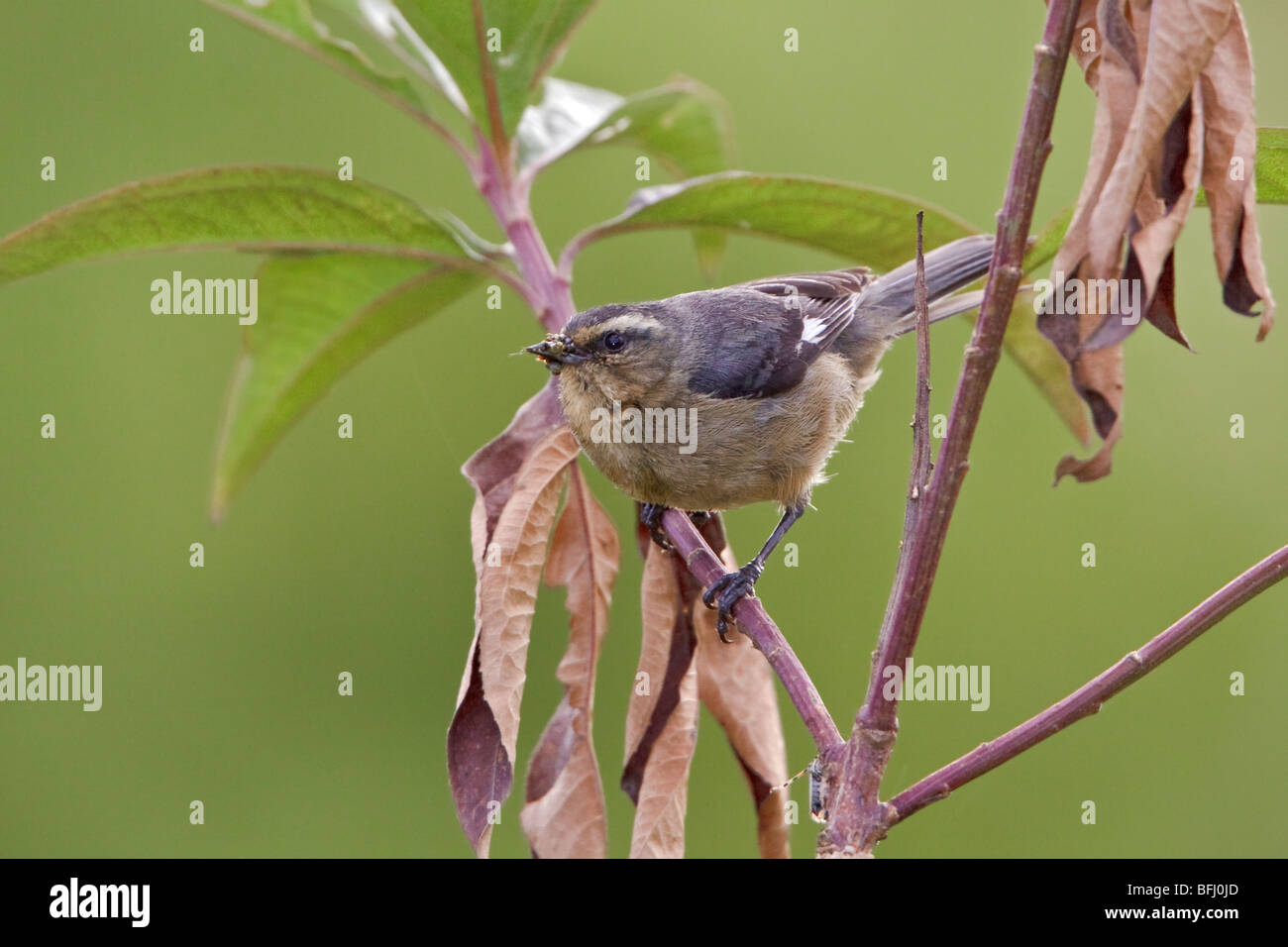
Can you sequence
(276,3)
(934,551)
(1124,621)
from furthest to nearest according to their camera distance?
(1124,621), (276,3), (934,551)

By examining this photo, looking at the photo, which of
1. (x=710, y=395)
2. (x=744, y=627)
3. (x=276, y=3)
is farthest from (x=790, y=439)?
(x=276, y=3)

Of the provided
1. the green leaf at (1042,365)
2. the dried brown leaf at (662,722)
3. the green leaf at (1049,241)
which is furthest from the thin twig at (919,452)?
the green leaf at (1042,365)

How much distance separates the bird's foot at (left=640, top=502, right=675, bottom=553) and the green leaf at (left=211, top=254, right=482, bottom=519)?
52 centimetres

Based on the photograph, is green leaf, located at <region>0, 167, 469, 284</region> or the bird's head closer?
green leaf, located at <region>0, 167, 469, 284</region>

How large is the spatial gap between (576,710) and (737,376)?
1.09m

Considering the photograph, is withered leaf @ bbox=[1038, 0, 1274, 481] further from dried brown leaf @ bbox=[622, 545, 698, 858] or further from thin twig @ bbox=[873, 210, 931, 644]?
dried brown leaf @ bbox=[622, 545, 698, 858]

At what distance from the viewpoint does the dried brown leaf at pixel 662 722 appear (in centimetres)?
174

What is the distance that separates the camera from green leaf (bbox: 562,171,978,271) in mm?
2102

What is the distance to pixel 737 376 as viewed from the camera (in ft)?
8.95

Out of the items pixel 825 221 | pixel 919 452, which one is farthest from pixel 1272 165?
pixel 919 452

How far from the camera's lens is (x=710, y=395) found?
269cm

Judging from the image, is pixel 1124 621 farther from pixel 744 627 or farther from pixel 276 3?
pixel 276 3

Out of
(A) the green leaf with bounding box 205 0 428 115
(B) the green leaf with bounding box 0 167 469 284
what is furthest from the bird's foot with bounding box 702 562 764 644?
(A) the green leaf with bounding box 205 0 428 115

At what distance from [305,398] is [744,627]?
4.14 feet
